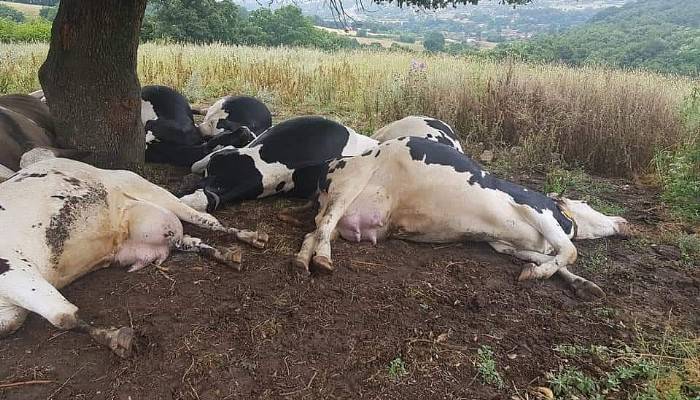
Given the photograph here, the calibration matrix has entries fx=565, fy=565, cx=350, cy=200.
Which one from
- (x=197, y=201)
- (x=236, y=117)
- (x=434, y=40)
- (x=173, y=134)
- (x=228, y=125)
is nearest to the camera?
(x=197, y=201)

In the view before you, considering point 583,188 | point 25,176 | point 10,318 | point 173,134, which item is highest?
point 25,176

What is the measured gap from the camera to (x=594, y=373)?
106 inches

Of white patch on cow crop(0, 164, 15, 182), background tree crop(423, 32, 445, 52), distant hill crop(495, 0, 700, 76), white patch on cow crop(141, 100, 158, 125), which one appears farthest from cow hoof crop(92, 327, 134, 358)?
background tree crop(423, 32, 445, 52)

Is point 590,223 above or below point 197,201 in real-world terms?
below

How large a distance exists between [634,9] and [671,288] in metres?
28.7

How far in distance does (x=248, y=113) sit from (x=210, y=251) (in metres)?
3.24

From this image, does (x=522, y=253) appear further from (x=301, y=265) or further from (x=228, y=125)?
(x=228, y=125)

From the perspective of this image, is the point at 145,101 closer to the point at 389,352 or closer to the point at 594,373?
the point at 389,352

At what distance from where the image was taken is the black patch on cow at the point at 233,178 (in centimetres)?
459

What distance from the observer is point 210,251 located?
3.65 m

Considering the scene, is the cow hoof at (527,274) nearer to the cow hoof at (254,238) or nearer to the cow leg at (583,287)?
the cow leg at (583,287)

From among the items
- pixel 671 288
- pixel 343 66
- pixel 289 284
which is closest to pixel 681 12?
pixel 343 66

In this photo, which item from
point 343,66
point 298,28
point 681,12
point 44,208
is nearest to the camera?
point 44,208

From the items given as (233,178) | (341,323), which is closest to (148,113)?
(233,178)
